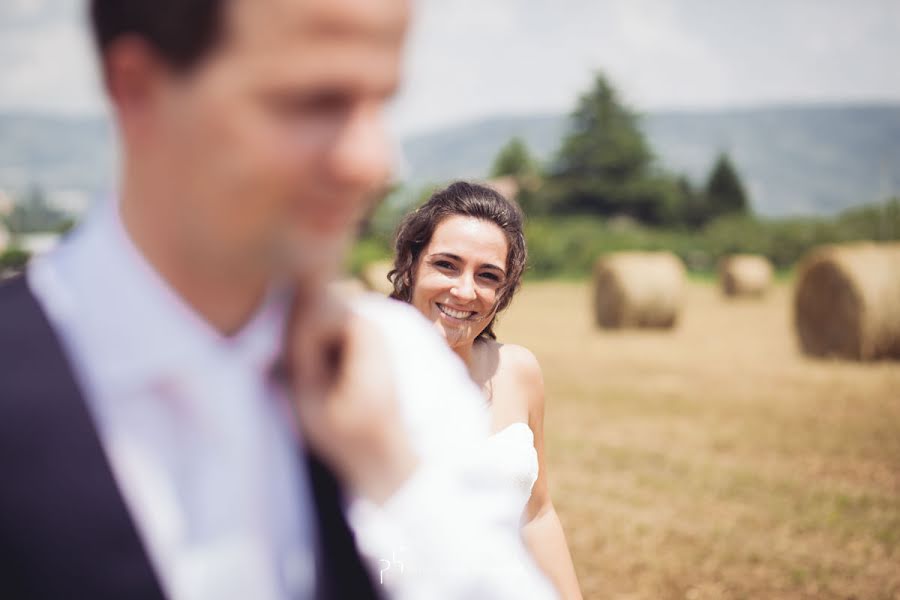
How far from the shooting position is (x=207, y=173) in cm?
73

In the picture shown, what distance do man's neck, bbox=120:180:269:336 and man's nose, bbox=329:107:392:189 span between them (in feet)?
0.44

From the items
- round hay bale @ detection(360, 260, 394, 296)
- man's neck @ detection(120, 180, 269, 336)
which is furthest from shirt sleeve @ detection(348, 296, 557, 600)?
round hay bale @ detection(360, 260, 394, 296)

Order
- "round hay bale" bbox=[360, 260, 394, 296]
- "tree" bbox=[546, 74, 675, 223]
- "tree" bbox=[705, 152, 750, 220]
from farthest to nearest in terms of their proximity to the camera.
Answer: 1. "tree" bbox=[705, 152, 750, 220]
2. "tree" bbox=[546, 74, 675, 223]
3. "round hay bale" bbox=[360, 260, 394, 296]

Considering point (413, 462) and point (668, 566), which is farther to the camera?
point (668, 566)

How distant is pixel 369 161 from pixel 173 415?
0.32 metres

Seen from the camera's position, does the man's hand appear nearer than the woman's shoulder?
Yes

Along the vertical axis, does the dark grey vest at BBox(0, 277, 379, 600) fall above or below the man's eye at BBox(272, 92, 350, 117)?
below

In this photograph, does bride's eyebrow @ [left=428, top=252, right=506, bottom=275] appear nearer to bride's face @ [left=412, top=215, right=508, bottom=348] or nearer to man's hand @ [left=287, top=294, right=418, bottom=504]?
bride's face @ [left=412, top=215, right=508, bottom=348]

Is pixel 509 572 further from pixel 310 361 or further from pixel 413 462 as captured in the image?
pixel 310 361

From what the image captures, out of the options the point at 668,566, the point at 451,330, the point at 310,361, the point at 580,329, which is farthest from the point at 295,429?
the point at 580,329

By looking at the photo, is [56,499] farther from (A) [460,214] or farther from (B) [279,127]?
(A) [460,214]

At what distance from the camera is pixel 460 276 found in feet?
7.70

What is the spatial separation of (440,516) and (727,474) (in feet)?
22.2

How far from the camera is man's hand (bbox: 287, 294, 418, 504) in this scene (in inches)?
31.6
